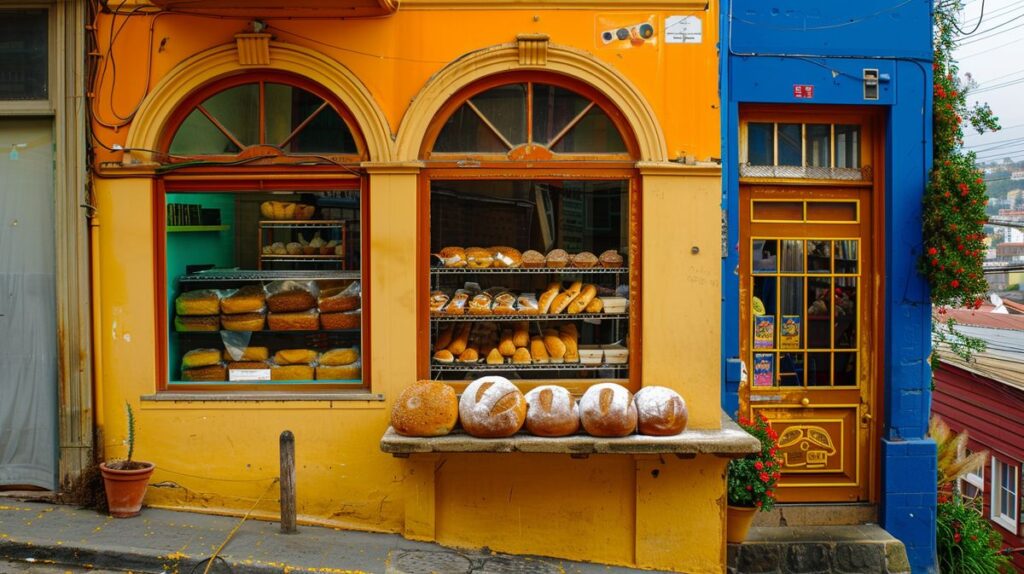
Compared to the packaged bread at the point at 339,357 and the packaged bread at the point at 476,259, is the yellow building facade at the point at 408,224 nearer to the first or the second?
the packaged bread at the point at 339,357

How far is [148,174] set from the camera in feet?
21.8

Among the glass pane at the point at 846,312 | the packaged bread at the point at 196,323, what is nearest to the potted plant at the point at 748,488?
the glass pane at the point at 846,312

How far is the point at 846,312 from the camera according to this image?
7.82m

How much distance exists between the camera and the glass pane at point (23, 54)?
22.2ft

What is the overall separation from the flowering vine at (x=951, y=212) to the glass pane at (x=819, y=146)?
871 mm

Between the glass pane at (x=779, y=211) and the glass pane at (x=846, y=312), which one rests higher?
the glass pane at (x=779, y=211)

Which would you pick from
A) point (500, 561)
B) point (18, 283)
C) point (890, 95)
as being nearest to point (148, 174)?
point (18, 283)

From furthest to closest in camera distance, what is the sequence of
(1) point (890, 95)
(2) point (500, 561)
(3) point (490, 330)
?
(1) point (890, 95), (3) point (490, 330), (2) point (500, 561)

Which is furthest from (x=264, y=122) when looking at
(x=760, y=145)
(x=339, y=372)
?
(x=760, y=145)

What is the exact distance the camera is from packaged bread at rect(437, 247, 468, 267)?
6.79m

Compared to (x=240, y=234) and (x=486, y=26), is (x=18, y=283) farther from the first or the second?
(x=486, y=26)

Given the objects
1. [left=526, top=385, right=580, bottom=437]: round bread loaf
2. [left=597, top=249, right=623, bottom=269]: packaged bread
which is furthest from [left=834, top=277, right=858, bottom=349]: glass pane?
[left=526, top=385, right=580, bottom=437]: round bread loaf

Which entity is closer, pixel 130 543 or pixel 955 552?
pixel 130 543

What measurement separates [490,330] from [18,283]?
12.3 feet
